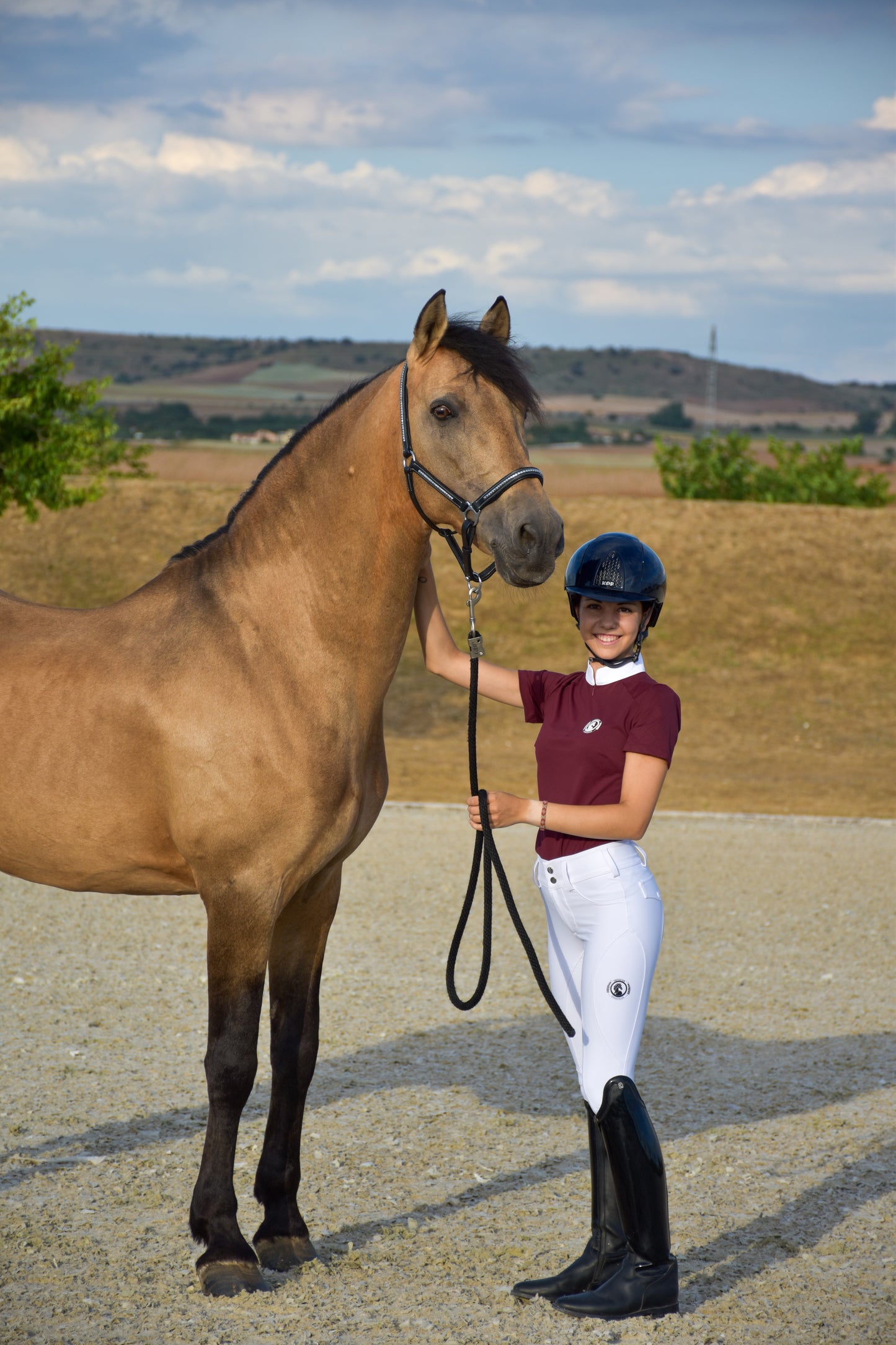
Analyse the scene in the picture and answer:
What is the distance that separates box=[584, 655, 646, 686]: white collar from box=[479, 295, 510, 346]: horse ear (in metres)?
0.95

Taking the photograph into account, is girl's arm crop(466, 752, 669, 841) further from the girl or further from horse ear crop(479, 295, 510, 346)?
horse ear crop(479, 295, 510, 346)

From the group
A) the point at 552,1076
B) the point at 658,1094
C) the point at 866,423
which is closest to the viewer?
the point at 658,1094

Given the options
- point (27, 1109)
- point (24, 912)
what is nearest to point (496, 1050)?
point (27, 1109)

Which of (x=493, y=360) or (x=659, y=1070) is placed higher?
(x=493, y=360)

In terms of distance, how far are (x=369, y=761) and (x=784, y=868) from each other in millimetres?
6857

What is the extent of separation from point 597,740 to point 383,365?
99489 millimetres

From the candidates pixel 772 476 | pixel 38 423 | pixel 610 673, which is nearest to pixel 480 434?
pixel 610 673

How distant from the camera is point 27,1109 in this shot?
4.93m

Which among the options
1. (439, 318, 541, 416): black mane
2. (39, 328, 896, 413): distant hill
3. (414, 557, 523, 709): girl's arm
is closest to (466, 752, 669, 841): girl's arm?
(414, 557, 523, 709): girl's arm

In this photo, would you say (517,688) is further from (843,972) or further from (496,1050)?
(843,972)

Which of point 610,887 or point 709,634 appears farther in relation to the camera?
point 709,634

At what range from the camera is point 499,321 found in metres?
3.39

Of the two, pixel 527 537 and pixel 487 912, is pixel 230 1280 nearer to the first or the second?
pixel 487 912

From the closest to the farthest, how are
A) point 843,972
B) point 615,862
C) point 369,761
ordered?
1. point 615,862
2. point 369,761
3. point 843,972
